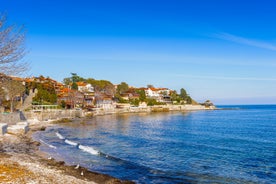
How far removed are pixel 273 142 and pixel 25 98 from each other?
85.3 metres

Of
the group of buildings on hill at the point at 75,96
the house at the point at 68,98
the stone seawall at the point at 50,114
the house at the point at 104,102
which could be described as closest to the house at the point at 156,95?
the group of buildings on hill at the point at 75,96

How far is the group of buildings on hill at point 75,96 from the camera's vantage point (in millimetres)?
98812

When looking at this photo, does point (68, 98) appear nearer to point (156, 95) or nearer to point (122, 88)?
point (122, 88)

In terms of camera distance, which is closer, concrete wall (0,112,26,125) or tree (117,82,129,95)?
concrete wall (0,112,26,125)

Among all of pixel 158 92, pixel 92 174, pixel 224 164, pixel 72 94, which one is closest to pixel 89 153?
pixel 92 174

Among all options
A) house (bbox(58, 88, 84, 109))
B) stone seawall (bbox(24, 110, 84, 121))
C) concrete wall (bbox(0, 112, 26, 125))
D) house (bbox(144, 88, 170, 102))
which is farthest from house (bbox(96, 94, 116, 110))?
concrete wall (bbox(0, 112, 26, 125))

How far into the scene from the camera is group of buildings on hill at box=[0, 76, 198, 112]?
98812mm

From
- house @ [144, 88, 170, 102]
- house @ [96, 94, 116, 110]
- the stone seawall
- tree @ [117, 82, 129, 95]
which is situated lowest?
the stone seawall

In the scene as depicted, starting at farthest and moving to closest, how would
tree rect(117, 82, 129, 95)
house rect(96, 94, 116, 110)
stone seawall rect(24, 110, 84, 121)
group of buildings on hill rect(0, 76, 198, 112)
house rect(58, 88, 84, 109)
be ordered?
tree rect(117, 82, 129, 95)
house rect(96, 94, 116, 110)
house rect(58, 88, 84, 109)
group of buildings on hill rect(0, 76, 198, 112)
stone seawall rect(24, 110, 84, 121)

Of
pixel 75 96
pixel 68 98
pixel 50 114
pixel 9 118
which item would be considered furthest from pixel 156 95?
pixel 9 118

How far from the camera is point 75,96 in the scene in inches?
4798

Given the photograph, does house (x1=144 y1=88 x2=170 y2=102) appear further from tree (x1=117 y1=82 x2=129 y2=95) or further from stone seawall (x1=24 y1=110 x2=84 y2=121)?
stone seawall (x1=24 y1=110 x2=84 y2=121)

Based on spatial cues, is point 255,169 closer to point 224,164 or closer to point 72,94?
point 224,164

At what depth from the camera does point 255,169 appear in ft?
75.0
